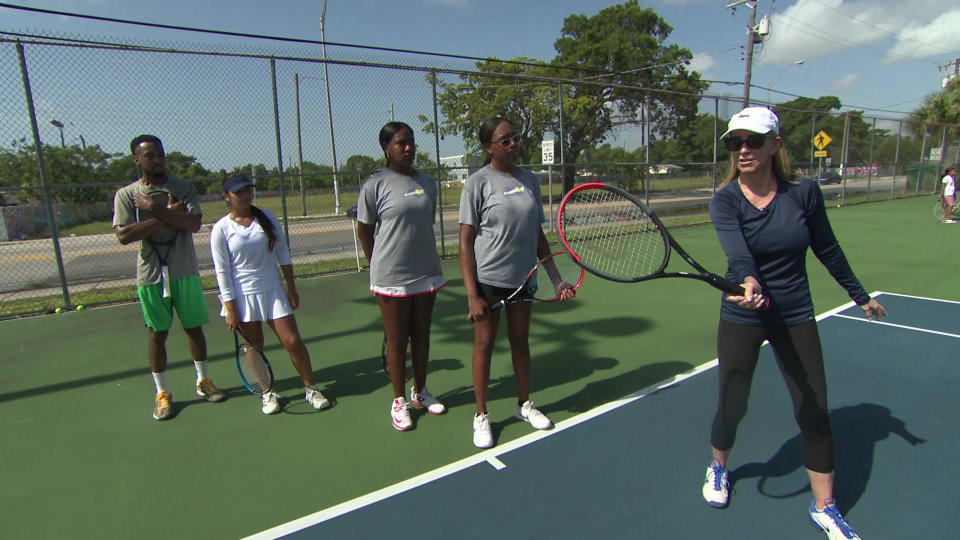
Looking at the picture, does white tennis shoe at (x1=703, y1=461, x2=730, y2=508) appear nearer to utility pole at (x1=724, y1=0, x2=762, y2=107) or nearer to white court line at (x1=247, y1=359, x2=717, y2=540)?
white court line at (x1=247, y1=359, x2=717, y2=540)

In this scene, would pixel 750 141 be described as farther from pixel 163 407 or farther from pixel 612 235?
pixel 163 407

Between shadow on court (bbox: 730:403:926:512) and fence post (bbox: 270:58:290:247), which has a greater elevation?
fence post (bbox: 270:58:290:247)

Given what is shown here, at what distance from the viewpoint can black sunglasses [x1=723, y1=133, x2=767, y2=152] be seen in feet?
7.38

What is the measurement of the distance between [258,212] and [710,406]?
3461mm

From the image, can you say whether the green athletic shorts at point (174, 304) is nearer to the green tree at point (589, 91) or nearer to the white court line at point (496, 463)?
the white court line at point (496, 463)

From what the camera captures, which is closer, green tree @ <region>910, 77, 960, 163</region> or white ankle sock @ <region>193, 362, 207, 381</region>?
white ankle sock @ <region>193, 362, 207, 381</region>

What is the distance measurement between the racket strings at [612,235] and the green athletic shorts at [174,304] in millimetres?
2719

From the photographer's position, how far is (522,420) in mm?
3617

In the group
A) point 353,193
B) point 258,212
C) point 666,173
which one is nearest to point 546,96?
point 666,173

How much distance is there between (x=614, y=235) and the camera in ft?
13.4

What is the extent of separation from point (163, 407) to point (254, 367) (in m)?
0.70

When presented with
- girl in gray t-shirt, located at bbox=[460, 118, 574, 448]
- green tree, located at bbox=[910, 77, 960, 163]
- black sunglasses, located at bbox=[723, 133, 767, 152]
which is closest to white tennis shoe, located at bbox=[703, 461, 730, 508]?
girl in gray t-shirt, located at bbox=[460, 118, 574, 448]

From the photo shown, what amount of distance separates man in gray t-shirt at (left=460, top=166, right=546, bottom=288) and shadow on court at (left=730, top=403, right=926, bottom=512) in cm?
167

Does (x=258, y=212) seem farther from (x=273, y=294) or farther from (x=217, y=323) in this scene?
(x=217, y=323)
